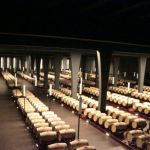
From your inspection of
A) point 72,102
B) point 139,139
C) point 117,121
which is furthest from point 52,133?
point 72,102

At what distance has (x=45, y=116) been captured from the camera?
13055 millimetres

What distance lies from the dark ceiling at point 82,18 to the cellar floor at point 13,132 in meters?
6.19

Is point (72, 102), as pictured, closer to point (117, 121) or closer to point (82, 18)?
point (117, 121)

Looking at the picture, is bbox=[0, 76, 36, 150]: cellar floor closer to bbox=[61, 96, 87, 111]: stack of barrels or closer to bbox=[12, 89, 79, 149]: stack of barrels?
bbox=[12, 89, 79, 149]: stack of barrels

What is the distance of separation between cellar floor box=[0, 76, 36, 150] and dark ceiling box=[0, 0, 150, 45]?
244 inches

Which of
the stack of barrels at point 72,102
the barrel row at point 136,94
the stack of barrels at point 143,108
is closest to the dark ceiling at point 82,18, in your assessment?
the stack of barrels at point 72,102

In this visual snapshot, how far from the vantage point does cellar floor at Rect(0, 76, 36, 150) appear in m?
10.7

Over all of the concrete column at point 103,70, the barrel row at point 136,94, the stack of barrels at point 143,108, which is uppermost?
the concrete column at point 103,70

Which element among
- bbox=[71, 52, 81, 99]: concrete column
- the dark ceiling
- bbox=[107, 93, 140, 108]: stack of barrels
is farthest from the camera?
bbox=[71, 52, 81, 99]: concrete column

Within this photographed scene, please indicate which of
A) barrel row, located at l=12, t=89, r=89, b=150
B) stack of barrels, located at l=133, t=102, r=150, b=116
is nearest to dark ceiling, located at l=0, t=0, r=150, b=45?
barrel row, located at l=12, t=89, r=89, b=150

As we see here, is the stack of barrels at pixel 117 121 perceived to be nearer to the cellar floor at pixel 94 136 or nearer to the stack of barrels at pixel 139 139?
the cellar floor at pixel 94 136

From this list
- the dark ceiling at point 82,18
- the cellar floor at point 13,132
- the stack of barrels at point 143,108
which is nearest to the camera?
the dark ceiling at point 82,18

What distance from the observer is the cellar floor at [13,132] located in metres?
10.7

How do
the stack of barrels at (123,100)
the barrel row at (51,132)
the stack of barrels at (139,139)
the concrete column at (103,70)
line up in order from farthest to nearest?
the stack of barrels at (123,100), the concrete column at (103,70), the barrel row at (51,132), the stack of barrels at (139,139)
